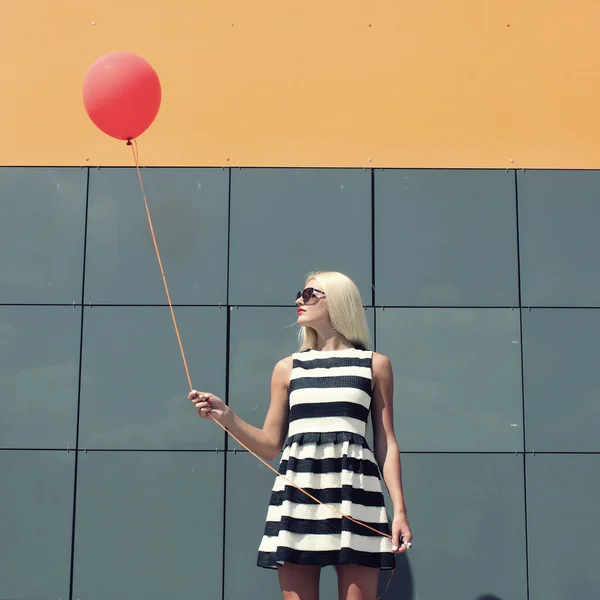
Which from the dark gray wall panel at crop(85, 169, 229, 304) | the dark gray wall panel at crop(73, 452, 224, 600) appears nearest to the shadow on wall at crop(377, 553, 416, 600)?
the dark gray wall panel at crop(73, 452, 224, 600)

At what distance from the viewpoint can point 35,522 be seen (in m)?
4.41

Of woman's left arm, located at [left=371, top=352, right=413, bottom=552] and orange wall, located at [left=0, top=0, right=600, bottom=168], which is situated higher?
orange wall, located at [left=0, top=0, right=600, bottom=168]

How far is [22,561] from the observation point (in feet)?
14.4

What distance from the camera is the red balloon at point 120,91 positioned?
386cm

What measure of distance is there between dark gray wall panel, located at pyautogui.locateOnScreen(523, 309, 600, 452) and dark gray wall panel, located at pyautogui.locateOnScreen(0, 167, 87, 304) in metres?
2.23

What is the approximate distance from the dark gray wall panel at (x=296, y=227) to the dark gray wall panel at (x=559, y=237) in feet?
2.57

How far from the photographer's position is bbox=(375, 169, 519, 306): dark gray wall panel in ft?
14.9

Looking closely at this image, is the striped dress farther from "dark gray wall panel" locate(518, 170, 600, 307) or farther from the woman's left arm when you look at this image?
"dark gray wall panel" locate(518, 170, 600, 307)

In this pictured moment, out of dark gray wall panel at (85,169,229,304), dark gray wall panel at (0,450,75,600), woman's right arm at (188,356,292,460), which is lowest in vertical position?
dark gray wall panel at (0,450,75,600)

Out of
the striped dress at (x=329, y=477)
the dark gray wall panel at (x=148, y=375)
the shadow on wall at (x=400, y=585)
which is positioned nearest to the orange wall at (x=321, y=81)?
the dark gray wall panel at (x=148, y=375)

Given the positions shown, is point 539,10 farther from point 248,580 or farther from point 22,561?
point 22,561

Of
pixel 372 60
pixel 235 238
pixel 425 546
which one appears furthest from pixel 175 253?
pixel 425 546

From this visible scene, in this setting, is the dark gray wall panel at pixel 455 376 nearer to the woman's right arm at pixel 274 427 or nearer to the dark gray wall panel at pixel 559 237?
the dark gray wall panel at pixel 559 237

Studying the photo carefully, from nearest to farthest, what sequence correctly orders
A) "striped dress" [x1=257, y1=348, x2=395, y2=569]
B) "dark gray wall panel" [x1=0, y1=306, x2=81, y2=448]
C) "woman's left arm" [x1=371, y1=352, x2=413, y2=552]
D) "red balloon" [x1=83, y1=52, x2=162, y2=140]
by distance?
"striped dress" [x1=257, y1=348, x2=395, y2=569] → "woman's left arm" [x1=371, y1=352, x2=413, y2=552] → "red balloon" [x1=83, y1=52, x2=162, y2=140] → "dark gray wall panel" [x1=0, y1=306, x2=81, y2=448]
